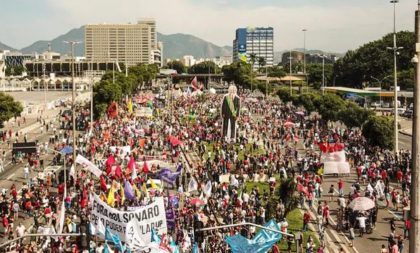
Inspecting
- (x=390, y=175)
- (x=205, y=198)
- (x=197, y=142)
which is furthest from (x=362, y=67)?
(x=205, y=198)

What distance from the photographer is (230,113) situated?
4734 cm

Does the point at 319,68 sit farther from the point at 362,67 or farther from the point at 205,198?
the point at 205,198

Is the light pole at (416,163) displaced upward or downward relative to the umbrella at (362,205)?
upward

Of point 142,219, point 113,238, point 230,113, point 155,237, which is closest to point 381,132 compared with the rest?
point 230,113

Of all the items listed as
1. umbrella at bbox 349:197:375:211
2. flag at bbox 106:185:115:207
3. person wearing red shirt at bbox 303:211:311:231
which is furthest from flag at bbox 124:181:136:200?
umbrella at bbox 349:197:375:211

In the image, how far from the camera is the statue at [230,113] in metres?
47.3

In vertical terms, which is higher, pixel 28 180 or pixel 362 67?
pixel 362 67

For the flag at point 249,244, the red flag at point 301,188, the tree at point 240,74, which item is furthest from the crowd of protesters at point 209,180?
the tree at point 240,74

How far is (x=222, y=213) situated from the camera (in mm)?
27906

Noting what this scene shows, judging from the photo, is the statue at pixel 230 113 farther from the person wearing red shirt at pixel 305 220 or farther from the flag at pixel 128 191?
the person wearing red shirt at pixel 305 220

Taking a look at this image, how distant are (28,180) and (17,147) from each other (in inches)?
134

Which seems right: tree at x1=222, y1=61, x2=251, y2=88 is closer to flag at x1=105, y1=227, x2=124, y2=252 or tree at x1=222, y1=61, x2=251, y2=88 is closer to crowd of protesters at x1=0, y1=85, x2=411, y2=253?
crowd of protesters at x1=0, y1=85, x2=411, y2=253

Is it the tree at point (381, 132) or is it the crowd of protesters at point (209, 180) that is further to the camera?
the tree at point (381, 132)

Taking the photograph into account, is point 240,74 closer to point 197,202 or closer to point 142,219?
point 197,202
